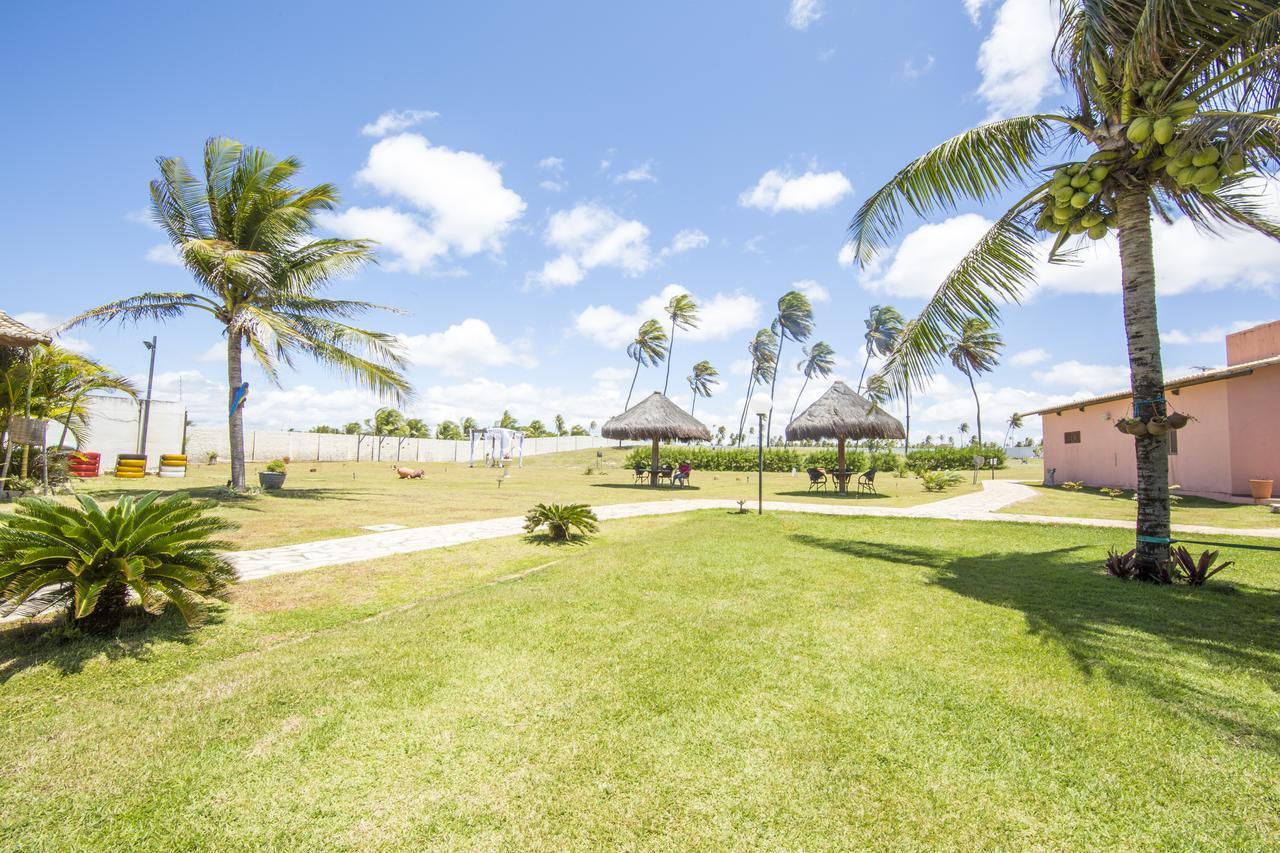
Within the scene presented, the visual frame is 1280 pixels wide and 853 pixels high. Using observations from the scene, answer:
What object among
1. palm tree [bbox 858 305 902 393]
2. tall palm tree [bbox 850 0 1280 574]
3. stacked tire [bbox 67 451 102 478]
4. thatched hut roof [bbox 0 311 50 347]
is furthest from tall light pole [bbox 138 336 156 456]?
palm tree [bbox 858 305 902 393]

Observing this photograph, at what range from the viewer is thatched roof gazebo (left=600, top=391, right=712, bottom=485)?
22891 mm

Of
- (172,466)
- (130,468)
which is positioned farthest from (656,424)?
(130,468)

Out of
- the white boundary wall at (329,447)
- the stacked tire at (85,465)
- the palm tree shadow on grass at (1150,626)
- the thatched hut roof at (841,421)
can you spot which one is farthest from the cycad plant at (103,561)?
the white boundary wall at (329,447)

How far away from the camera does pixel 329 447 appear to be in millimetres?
35562

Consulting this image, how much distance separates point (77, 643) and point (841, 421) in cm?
1957

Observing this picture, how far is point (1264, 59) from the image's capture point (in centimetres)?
419

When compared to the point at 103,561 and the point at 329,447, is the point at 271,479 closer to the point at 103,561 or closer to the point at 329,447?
the point at 103,561

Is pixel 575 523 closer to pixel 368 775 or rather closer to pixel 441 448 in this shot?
pixel 368 775

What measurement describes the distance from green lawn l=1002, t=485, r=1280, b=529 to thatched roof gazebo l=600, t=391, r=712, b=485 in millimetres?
12166

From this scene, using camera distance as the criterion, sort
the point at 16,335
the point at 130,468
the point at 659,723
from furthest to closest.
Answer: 1. the point at 130,468
2. the point at 16,335
3. the point at 659,723

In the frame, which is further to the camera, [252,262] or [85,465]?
[85,465]

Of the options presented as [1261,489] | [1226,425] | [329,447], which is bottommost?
[1261,489]

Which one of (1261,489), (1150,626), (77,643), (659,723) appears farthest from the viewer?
(1261,489)

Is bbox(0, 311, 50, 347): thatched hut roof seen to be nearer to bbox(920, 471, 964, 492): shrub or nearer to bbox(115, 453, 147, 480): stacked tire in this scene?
bbox(115, 453, 147, 480): stacked tire
